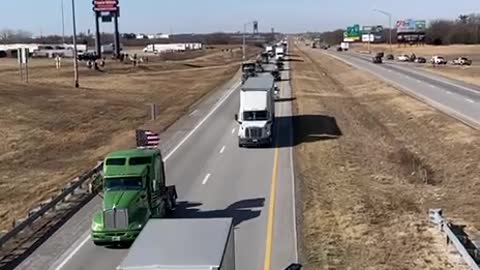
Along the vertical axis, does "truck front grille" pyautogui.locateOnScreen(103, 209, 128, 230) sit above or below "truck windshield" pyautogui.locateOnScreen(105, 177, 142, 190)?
below

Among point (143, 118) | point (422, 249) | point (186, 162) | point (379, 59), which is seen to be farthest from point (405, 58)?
point (422, 249)

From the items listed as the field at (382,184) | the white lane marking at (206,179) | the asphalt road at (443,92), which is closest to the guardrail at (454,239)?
the field at (382,184)

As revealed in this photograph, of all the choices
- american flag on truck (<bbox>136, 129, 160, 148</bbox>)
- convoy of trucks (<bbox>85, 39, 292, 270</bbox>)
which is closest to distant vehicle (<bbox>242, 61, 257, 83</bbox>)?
convoy of trucks (<bbox>85, 39, 292, 270</bbox>)

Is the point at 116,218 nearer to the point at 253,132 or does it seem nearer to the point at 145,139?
the point at 145,139

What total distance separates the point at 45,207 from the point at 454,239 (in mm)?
12374

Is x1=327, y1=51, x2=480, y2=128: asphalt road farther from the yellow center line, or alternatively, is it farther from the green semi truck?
the green semi truck

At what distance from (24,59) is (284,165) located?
1870 inches

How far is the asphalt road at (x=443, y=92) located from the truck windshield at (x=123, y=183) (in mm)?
27958

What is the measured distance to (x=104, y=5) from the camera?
14350 cm

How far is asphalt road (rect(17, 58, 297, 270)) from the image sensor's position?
19.2m

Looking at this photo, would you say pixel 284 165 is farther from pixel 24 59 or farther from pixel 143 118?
pixel 24 59

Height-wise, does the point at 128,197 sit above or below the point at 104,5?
below

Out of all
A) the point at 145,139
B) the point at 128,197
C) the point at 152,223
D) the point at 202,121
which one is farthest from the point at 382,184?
the point at 202,121

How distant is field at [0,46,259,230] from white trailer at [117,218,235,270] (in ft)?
41.8
